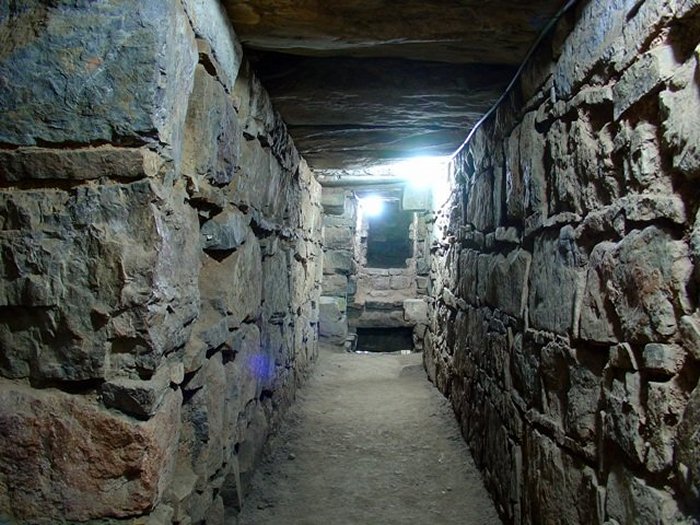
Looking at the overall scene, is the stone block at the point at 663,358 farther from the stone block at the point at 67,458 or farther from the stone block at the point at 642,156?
the stone block at the point at 67,458

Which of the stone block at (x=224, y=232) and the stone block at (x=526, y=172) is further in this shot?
the stone block at (x=526, y=172)

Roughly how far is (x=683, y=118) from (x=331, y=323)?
500cm

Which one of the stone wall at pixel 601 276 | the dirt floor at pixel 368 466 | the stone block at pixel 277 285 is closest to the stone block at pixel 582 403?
the stone wall at pixel 601 276

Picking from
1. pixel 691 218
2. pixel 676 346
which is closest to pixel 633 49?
pixel 691 218

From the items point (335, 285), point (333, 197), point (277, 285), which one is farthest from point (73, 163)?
point (335, 285)

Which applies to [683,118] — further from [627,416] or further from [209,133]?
[209,133]

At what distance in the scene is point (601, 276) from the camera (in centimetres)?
124

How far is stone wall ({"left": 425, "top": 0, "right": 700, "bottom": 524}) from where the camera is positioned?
0.94m

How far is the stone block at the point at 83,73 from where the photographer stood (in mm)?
1003

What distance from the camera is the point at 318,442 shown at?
2.85 meters

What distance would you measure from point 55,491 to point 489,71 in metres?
2.04

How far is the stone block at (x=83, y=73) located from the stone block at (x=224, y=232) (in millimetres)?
525

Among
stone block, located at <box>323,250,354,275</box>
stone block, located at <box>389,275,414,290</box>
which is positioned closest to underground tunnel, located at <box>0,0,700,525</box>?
stone block, located at <box>323,250,354,275</box>

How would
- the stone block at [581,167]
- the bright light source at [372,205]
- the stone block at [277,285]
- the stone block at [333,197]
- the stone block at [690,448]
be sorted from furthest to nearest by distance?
the bright light source at [372,205], the stone block at [333,197], the stone block at [277,285], the stone block at [581,167], the stone block at [690,448]
